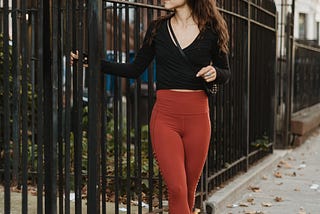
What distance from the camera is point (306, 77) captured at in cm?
1516

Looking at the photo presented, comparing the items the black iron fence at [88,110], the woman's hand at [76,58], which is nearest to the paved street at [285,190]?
the black iron fence at [88,110]

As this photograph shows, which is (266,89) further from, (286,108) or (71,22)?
(71,22)

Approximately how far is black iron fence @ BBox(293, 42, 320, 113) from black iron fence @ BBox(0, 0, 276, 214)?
446cm

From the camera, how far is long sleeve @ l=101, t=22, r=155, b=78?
4.82 metres

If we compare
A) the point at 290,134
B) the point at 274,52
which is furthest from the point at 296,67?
the point at 274,52

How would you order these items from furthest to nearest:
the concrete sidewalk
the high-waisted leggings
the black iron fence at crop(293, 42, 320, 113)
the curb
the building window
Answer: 1. the building window
2. the black iron fence at crop(293, 42, 320, 113)
3. the concrete sidewalk
4. the curb
5. the high-waisted leggings

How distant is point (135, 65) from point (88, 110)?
0.43m

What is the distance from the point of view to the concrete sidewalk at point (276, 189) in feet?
23.4

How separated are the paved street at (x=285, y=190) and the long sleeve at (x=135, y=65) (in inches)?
97.8

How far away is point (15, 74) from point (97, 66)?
0.51 metres

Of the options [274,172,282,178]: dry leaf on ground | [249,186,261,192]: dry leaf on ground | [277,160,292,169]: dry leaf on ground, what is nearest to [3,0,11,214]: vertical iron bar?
[249,186,261,192]: dry leaf on ground

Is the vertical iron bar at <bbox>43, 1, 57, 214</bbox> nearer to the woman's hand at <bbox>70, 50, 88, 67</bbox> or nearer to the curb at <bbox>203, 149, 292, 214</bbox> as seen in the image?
the woman's hand at <bbox>70, 50, 88, 67</bbox>

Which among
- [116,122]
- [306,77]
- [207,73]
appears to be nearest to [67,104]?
[116,122]

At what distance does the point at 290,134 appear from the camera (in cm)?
1219
